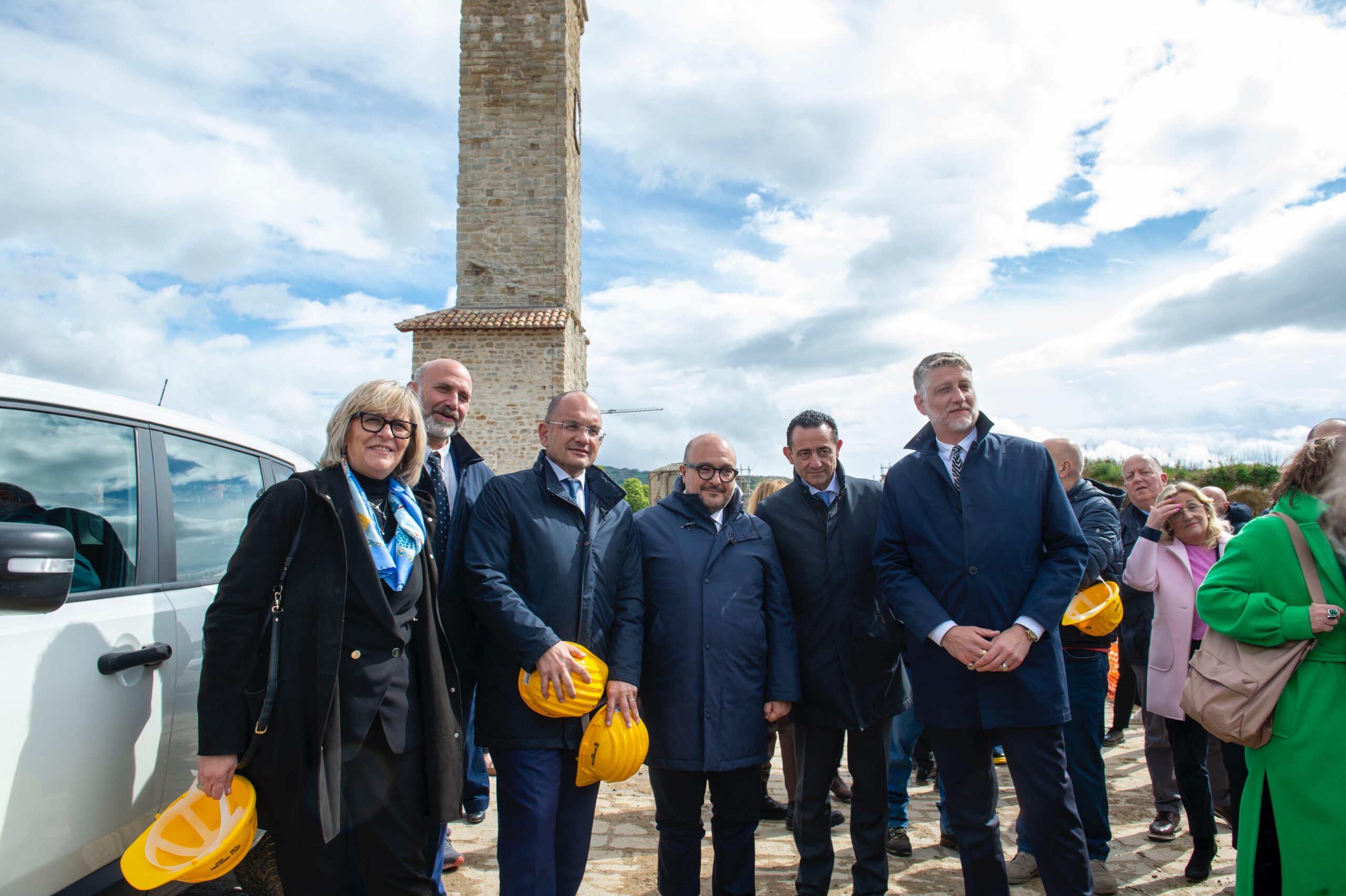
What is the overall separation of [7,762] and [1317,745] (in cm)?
333

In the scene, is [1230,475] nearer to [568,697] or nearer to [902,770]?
[902,770]

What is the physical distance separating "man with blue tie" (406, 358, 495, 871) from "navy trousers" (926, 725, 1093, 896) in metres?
1.83

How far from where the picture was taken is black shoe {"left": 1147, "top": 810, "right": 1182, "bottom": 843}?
3949mm

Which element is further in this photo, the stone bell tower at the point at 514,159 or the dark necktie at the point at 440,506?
the stone bell tower at the point at 514,159

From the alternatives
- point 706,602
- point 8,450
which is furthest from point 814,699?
→ point 8,450

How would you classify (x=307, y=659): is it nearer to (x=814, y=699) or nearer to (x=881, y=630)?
(x=814, y=699)

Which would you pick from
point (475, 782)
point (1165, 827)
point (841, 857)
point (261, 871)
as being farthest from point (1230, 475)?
point (261, 871)

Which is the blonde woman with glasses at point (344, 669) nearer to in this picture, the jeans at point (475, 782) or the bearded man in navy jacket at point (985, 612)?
the jeans at point (475, 782)

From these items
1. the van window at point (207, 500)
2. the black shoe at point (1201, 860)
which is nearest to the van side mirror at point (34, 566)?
the van window at point (207, 500)

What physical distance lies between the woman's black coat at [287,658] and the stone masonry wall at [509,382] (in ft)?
44.2

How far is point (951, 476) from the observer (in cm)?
299

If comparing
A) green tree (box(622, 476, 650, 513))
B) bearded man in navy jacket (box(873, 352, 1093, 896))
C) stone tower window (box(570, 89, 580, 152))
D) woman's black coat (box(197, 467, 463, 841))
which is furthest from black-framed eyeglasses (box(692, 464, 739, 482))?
green tree (box(622, 476, 650, 513))

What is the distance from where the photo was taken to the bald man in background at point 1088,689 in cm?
343

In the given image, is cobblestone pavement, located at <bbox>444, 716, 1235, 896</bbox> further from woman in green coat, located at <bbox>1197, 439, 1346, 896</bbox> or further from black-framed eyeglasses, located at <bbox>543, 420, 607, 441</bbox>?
black-framed eyeglasses, located at <bbox>543, 420, 607, 441</bbox>
